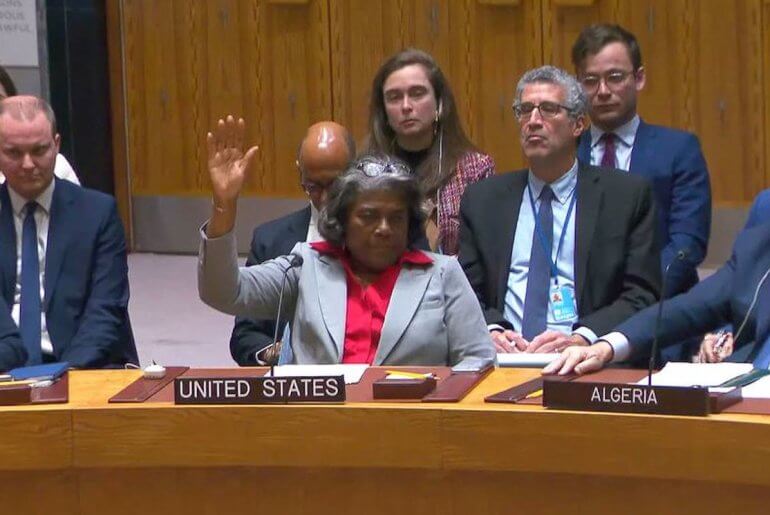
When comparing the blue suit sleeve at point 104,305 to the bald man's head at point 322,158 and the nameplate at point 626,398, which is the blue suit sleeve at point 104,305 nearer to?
the bald man's head at point 322,158

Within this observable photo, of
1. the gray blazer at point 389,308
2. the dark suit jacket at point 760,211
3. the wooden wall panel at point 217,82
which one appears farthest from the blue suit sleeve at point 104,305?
the wooden wall panel at point 217,82

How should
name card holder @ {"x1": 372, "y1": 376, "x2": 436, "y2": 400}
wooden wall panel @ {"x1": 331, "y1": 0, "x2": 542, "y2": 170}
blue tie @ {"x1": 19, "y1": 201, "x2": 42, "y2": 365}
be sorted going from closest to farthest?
name card holder @ {"x1": 372, "y1": 376, "x2": 436, "y2": 400}
blue tie @ {"x1": 19, "y1": 201, "x2": 42, "y2": 365}
wooden wall panel @ {"x1": 331, "y1": 0, "x2": 542, "y2": 170}

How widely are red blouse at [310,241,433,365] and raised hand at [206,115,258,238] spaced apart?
1.11 feet

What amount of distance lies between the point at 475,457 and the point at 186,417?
1.90 feet

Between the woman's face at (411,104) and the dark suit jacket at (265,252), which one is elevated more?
the woman's face at (411,104)

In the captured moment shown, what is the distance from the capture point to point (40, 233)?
4.37 m

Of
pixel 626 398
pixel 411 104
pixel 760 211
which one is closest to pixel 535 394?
pixel 626 398

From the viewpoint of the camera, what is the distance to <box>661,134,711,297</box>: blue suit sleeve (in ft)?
16.2

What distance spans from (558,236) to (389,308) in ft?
3.10

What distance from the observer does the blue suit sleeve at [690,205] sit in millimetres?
4938

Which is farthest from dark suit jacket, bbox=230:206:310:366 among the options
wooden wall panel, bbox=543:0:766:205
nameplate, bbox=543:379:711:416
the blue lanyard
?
wooden wall panel, bbox=543:0:766:205

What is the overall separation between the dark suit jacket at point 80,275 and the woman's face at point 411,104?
1.01m

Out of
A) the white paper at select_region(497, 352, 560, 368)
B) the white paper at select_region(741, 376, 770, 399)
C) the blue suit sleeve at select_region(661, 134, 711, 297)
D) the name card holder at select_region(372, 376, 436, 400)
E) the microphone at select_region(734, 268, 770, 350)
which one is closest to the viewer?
the white paper at select_region(741, 376, 770, 399)

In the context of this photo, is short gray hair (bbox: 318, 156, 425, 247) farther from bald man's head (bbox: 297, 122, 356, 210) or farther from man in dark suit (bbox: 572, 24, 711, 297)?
man in dark suit (bbox: 572, 24, 711, 297)
